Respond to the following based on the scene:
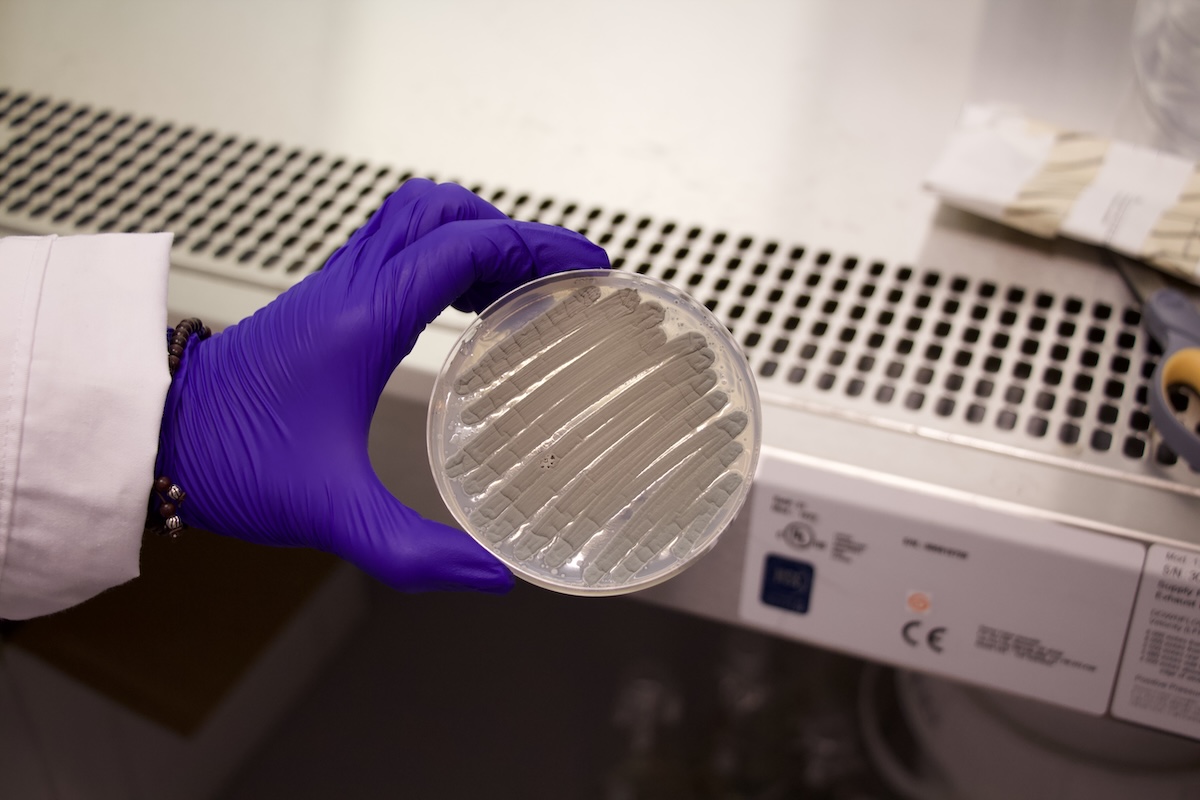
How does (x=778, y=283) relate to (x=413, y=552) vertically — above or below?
above

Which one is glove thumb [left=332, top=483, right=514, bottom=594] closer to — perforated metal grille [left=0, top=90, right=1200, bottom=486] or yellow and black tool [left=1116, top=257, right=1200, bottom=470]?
perforated metal grille [left=0, top=90, right=1200, bottom=486]

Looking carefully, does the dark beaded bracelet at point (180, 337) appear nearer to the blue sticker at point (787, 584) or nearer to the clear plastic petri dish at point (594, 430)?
the clear plastic petri dish at point (594, 430)

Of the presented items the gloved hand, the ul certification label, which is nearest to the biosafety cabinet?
the ul certification label

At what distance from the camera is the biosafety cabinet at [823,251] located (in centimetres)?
77

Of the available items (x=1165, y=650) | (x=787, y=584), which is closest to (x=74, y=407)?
(x=787, y=584)

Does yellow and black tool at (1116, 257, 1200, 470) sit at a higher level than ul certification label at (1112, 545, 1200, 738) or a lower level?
higher

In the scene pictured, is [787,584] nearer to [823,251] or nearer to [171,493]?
[823,251]

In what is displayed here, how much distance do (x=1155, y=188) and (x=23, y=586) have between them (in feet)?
3.57

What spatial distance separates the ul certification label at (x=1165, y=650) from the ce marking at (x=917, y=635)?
14 centimetres

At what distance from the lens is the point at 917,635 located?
81cm

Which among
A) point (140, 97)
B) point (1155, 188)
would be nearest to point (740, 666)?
point (1155, 188)

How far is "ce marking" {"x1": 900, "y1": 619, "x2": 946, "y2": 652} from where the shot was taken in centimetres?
80

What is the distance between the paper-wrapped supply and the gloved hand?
420 millimetres

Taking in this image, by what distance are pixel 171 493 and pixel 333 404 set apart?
0.53ft
